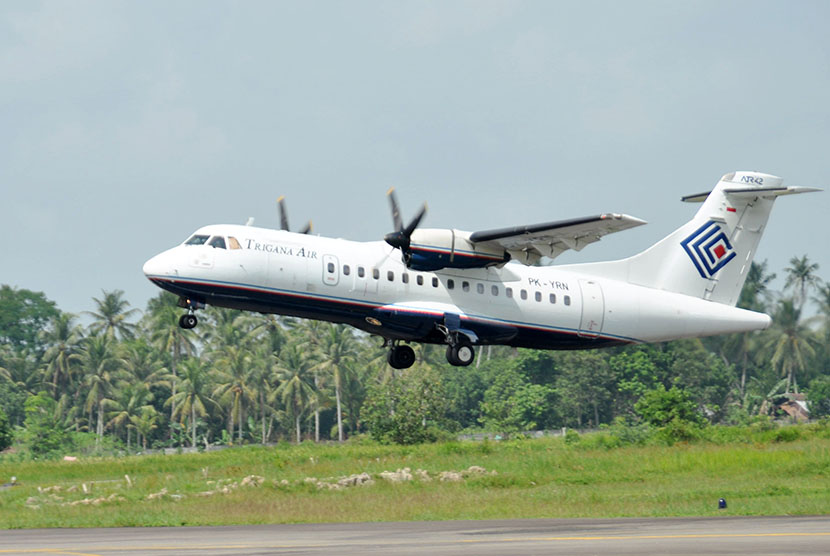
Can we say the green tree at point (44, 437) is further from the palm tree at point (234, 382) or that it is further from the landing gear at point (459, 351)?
the landing gear at point (459, 351)

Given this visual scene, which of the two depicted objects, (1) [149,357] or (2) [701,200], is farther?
(1) [149,357]

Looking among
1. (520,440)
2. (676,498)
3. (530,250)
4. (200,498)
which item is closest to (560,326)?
(530,250)

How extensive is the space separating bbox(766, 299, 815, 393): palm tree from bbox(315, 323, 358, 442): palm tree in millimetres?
34001

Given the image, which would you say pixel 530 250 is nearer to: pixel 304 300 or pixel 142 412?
pixel 304 300

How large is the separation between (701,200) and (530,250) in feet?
26.8

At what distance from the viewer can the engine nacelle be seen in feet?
97.8

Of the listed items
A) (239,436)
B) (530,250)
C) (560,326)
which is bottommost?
(239,436)

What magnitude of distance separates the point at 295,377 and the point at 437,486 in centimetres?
5646

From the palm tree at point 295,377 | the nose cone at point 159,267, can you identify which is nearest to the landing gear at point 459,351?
the nose cone at point 159,267

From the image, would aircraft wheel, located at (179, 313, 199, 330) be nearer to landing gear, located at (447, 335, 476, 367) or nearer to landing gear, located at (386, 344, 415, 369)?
landing gear, located at (386, 344, 415, 369)

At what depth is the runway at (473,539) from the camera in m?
15.6

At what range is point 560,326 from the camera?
3234 cm

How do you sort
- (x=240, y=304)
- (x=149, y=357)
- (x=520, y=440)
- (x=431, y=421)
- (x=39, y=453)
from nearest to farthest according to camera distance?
1. (x=240, y=304)
2. (x=520, y=440)
3. (x=431, y=421)
4. (x=39, y=453)
5. (x=149, y=357)

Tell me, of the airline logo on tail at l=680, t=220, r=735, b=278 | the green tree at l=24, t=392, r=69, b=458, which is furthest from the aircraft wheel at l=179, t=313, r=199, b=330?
the green tree at l=24, t=392, r=69, b=458
